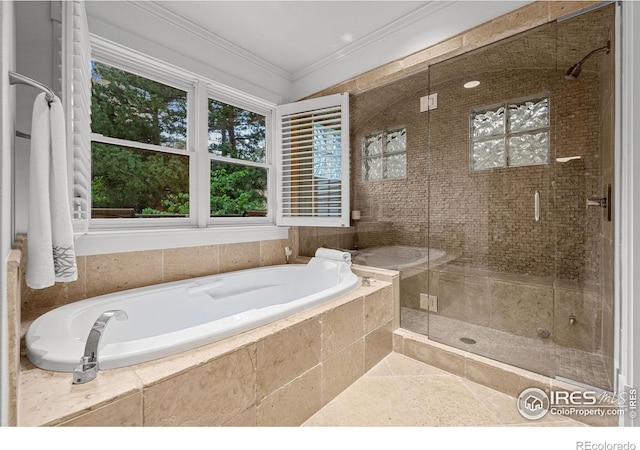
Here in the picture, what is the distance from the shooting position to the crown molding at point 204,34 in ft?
6.37

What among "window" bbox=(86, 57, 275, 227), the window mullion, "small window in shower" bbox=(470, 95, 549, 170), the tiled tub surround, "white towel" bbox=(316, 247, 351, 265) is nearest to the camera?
the tiled tub surround

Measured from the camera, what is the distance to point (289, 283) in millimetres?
2555

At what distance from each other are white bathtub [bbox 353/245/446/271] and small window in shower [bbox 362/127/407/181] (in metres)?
0.72

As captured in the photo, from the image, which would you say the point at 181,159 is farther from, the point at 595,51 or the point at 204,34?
the point at 595,51

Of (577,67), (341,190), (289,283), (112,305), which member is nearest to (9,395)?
(112,305)

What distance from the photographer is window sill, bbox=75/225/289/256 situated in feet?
5.67

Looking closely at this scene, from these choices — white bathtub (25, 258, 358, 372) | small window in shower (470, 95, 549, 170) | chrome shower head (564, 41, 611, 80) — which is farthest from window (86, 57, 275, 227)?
chrome shower head (564, 41, 611, 80)

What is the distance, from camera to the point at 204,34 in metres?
2.22

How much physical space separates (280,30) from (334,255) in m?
1.94

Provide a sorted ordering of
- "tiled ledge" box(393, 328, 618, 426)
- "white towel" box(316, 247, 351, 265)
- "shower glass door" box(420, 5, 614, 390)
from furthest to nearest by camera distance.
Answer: "white towel" box(316, 247, 351, 265) < "shower glass door" box(420, 5, 614, 390) < "tiled ledge" box(393, 328, 618, 426)

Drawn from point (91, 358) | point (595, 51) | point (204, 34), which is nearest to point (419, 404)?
point (91, 358)

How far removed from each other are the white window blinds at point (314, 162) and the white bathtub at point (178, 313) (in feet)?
1.68

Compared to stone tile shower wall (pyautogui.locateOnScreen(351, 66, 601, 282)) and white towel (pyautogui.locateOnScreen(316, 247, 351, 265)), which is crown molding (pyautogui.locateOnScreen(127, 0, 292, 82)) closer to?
stone tile shower wall (pyautogui.locateOnScreen(351, 66, 601, 282))

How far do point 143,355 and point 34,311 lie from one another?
1053 millimetres
